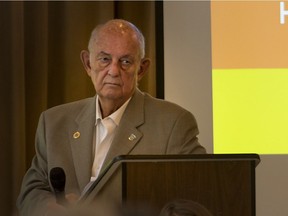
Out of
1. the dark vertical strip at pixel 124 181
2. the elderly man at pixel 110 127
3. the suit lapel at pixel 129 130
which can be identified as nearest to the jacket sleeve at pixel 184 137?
the elderly man at pixel 110 127

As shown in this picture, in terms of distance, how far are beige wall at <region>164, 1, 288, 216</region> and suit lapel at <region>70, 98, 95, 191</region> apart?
3.02 feet

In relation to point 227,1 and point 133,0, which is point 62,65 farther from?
point 227,1

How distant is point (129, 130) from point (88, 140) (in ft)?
0.55

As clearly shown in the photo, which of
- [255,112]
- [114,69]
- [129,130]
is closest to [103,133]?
[129,130]

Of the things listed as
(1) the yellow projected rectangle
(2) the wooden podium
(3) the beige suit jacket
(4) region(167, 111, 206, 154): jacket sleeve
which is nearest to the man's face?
(3) the beige suit jacket

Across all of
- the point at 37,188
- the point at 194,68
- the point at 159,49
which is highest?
the point at 159,49

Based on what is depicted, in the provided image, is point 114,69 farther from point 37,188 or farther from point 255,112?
point 255,112

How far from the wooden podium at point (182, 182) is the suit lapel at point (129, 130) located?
0.72m

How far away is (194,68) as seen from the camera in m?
3.77

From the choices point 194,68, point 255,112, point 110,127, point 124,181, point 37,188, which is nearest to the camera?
point 124,181

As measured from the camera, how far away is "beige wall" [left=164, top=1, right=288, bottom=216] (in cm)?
369

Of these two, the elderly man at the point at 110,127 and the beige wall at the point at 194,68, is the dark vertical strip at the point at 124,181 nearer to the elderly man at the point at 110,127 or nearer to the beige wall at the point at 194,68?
the elderly man at the point at 110,127

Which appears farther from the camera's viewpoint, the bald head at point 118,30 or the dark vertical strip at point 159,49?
the dark vertical strip at point 159,49

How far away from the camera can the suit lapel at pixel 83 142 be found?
108 inches
